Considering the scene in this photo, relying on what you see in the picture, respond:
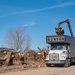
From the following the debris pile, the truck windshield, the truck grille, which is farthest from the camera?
the debris pile

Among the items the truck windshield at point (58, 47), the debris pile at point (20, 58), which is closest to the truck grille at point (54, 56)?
the truck windshield at point (58, 47)

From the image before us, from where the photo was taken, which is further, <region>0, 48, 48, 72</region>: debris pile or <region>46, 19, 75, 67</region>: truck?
<region>0, 48, 48, 72</region>: debris pile

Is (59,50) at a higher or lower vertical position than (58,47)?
lower

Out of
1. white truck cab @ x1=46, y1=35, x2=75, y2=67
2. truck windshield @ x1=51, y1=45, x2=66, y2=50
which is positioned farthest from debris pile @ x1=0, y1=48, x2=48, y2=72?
truck windshield @ x1=51, y1=45, x2=66, y2=50

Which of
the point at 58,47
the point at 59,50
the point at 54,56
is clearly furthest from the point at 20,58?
the point at 59,50

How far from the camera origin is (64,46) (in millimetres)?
32812

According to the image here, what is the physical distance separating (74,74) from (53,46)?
1140cm

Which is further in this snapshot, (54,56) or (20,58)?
(20,58)

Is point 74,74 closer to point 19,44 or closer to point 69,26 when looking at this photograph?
point 69,26

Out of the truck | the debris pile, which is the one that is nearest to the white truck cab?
the truck

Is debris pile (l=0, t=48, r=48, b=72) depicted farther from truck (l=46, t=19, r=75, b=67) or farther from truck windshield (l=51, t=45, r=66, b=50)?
truck windshield (l=51, t=45, r=66, b=50)

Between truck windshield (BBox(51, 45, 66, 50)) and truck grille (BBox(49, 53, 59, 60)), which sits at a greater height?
truck windshield (BBox(51, 45, 66, 50))

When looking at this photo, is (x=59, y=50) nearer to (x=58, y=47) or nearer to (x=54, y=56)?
(x=58, y=47)

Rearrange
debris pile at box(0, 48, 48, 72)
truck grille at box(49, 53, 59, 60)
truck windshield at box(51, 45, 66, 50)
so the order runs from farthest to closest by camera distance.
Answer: debris pile at box(0, 48, 48, 72) → truck windshield at box(51, 45, 66, 50) → truck grille at box(49, 53, 59, 60)
